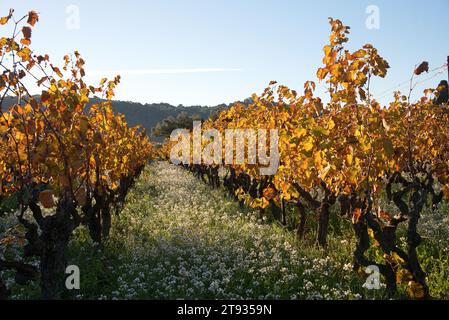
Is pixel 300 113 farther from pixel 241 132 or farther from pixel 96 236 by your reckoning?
pixel 96 236

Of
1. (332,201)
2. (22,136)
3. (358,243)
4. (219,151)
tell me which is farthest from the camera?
(219,151)

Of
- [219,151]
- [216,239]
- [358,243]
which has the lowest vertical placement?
[216,239]

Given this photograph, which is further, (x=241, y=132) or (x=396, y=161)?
(x=241, y=132)

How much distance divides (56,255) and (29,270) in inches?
23.1

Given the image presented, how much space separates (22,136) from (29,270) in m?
2.37

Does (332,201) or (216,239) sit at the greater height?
(332,201)

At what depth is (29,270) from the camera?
6.21 m

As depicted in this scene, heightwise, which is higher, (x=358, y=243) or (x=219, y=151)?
(x=219, y=151)
